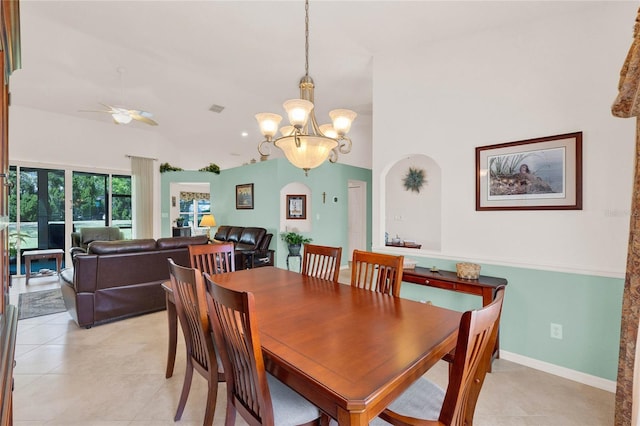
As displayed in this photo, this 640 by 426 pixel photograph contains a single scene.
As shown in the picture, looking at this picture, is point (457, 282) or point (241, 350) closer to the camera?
point (241, 350)

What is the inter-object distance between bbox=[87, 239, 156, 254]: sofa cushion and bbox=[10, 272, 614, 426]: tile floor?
2.90 ft

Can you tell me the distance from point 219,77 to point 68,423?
4351 millimetres

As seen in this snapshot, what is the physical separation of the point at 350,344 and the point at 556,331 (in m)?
2.17

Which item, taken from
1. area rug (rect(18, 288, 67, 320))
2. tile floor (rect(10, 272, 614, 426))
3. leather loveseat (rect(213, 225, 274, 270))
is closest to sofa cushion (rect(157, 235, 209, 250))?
tile floor (rect(10, 272, 614, 426))

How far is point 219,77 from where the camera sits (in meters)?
4.57

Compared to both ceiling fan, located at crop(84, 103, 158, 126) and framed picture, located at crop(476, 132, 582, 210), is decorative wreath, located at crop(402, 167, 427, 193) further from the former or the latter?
ceiling fan, located at crop(84, 103, 158, 126)

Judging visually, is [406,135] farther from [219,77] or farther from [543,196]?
[219,77]

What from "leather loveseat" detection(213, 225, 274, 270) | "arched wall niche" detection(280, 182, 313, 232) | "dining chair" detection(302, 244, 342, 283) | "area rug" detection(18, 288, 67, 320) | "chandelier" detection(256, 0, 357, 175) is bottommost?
"area rug" detection(18, 288, 67, 320)

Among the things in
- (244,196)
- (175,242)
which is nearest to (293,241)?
(244,196)

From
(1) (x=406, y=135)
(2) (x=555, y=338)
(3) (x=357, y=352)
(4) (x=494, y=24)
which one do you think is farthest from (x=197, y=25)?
(2) (x=555, y=338)

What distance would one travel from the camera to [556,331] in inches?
94.1

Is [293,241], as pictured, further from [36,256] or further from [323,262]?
[36,256]

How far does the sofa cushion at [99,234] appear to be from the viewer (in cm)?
595

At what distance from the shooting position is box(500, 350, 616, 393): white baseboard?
7.11 feet
